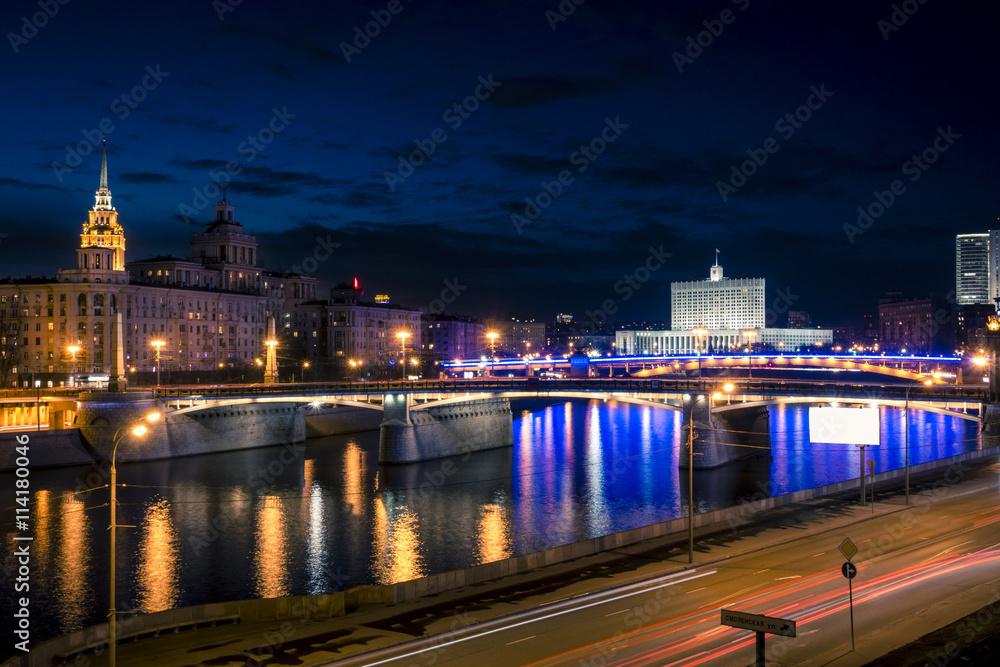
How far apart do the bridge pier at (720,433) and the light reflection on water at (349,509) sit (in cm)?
118

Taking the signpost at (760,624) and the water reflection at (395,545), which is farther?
the water reflection at (395,545)

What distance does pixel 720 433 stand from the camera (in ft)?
218

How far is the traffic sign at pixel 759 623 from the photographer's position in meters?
18.2

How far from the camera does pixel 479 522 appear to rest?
150 feet

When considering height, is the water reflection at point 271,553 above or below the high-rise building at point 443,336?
below

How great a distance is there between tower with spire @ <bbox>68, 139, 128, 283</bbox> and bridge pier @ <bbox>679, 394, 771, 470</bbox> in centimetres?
7357

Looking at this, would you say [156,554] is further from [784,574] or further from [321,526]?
[784,574]

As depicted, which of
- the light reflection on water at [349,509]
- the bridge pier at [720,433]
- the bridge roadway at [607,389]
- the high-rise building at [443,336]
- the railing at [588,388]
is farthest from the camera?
the high-rise building at [443,336]

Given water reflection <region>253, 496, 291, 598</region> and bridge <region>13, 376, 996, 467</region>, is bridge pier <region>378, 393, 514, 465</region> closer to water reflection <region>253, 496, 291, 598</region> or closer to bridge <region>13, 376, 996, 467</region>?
bridge <region>13, 376, 996, 467</region>

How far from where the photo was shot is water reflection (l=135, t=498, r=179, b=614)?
32594 mm

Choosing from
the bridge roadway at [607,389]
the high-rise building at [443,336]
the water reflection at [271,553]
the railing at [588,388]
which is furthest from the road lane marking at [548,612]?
the high-rise building at [443,336]

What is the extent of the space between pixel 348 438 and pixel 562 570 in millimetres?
58372

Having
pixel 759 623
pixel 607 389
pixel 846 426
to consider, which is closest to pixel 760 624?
pixel 759 623

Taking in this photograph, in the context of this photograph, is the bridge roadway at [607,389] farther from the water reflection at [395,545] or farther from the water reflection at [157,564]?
the water reflection at [157,564]
